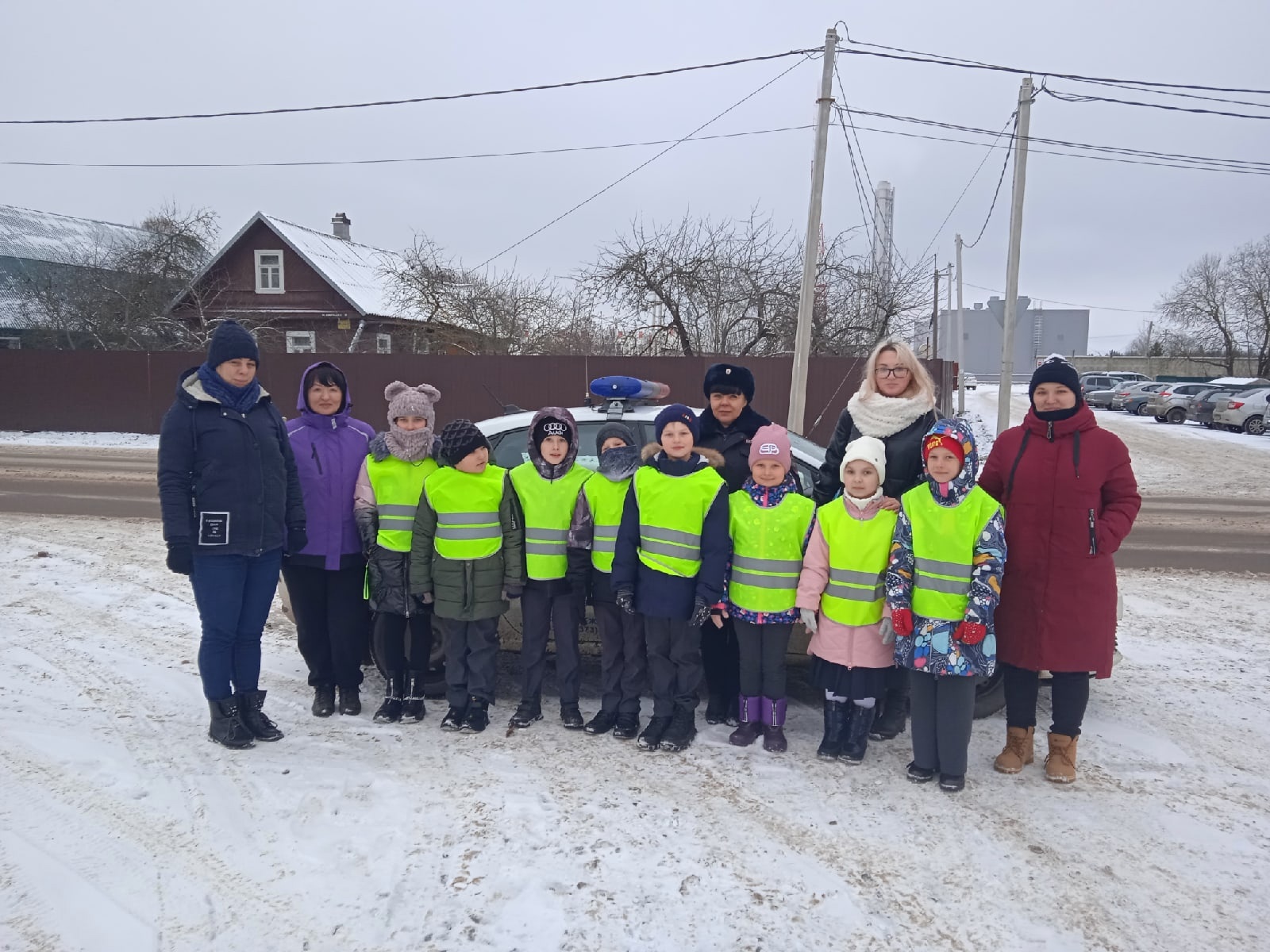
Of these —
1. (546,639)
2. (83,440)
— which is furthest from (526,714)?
(83,440)

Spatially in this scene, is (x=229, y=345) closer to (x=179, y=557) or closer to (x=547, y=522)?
(x=179, y=557)

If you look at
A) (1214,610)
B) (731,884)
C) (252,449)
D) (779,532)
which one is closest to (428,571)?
(252,449)

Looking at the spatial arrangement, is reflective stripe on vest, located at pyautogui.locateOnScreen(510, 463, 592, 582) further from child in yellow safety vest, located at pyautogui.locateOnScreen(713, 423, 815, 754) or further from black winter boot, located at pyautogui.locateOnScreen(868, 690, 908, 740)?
black winter boot, located at pyautogui.locateOnScreen(868, 690, 908, 740)

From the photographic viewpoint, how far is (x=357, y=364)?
63.7 ft

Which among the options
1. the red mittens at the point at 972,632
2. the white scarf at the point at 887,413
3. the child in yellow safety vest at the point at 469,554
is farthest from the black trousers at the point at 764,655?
the child in yellow safety vest at the point at 469,554

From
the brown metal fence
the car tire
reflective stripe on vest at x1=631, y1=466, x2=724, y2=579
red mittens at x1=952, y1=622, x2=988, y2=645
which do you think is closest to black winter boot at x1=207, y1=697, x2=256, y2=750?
reflective stripe on vest at x1=631, y1=466, x2=724, y2=579

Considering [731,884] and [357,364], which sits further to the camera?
[357,364]

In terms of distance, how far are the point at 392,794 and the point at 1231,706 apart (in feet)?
14.7

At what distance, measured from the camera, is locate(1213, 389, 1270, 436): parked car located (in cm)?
2292

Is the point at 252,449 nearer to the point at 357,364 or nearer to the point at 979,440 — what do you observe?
the point at 357,364

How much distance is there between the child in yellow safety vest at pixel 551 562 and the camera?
4.22 m

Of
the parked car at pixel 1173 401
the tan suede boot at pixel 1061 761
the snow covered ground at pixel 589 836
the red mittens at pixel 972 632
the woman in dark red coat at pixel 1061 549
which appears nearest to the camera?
the snow covered ground at pixel 589 836

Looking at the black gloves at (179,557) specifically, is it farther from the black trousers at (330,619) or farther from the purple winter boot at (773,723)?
the purple winter boot at (773,723)

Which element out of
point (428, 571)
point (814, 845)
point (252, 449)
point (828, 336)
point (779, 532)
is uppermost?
point (828, 336)
